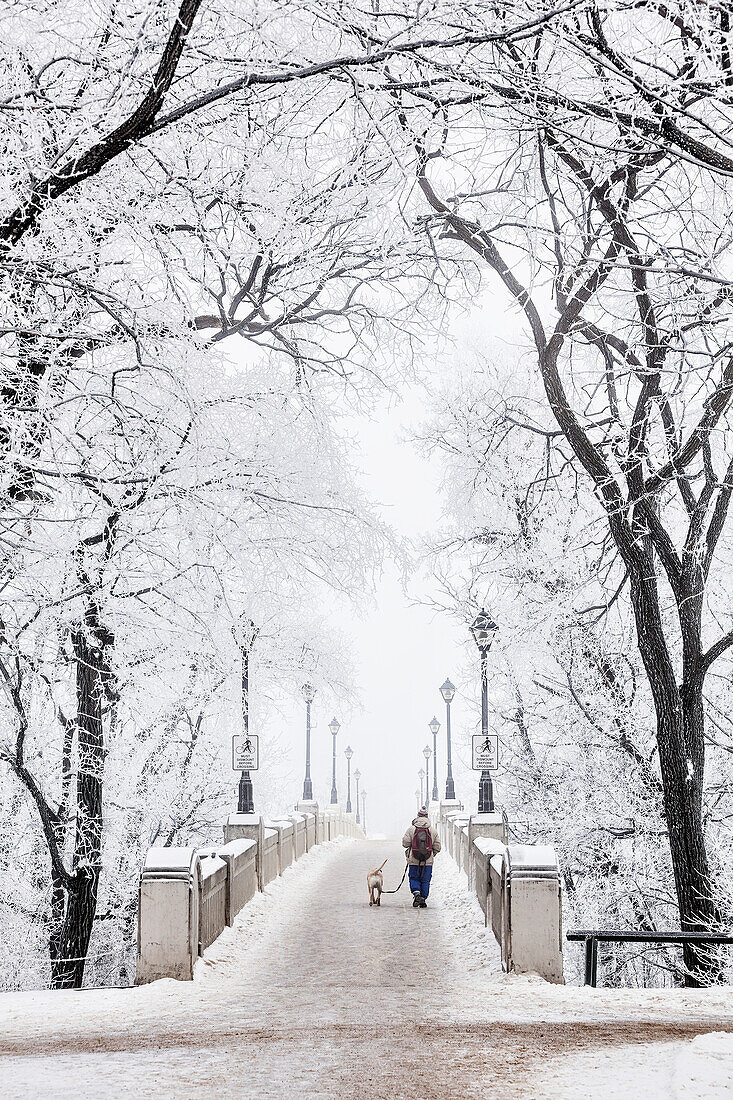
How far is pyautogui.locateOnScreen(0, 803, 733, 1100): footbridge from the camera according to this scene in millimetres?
5645

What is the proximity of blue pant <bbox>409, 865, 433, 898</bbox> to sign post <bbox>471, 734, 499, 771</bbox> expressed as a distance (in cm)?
205

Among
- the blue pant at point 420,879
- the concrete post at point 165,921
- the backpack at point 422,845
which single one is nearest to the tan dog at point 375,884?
Answer: the blue pant at point 420,879

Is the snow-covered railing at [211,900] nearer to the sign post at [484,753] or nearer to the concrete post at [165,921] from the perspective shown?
the concrete post at [165,921]

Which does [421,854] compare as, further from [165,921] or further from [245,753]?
[165,921]

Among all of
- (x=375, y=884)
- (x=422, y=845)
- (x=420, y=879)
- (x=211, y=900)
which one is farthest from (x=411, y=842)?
(x=211, y=900)

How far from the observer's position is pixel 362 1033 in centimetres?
726

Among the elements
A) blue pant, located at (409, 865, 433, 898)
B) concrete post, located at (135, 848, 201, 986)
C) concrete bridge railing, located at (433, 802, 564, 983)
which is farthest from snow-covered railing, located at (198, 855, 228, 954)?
blue pant, located at (409, 865, 433, 898)

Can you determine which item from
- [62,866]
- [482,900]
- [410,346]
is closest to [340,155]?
[410,346]

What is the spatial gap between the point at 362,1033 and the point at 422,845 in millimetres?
9375

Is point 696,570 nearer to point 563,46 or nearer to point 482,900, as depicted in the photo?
point 482,900

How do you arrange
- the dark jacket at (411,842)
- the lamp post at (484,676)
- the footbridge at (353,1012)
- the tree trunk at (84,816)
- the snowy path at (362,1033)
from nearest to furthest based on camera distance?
the snowy path at (362,1033), the footbridge at (353,1012), the tree trunk at (84,816), the dark jacket at (411,842), the lamp post at (484,676)

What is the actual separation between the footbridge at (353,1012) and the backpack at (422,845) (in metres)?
0.92

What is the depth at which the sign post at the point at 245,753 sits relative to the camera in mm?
19078

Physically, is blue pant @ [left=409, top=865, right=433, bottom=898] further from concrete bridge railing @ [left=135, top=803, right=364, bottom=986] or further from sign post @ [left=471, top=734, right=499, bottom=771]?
concrete bridge railing @ [left=135, top=803, right=364, bottom=986]
